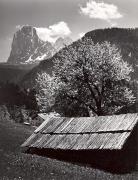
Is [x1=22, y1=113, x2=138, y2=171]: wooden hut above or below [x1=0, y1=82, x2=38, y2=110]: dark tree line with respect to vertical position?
above

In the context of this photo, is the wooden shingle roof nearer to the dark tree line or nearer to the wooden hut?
the wooden hut

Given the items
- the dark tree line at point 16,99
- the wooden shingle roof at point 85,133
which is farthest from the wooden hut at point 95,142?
the dark tree line at point 16,99

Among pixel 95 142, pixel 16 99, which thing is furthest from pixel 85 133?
pixel 16 99

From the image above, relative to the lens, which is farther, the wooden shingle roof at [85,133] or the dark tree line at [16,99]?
the dark tree line at [16,99]

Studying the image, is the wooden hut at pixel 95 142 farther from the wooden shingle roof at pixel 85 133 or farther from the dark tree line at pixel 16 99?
the dark tree line at pixel 16 99

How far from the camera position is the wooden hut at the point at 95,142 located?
3111cm

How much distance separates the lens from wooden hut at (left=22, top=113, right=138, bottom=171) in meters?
31.1

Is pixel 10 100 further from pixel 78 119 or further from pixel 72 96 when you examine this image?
pixel 78 119

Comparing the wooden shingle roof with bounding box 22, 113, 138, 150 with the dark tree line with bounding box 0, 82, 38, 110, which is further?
the dark tree line with bounding box 0, 82, 38, 110

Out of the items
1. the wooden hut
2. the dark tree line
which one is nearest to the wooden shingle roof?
the wooden hut

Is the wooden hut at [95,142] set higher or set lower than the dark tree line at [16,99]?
higher

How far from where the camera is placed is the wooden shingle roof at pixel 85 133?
102 feet

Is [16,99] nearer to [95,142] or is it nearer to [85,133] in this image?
[85,133]

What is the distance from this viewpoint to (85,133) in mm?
34281
